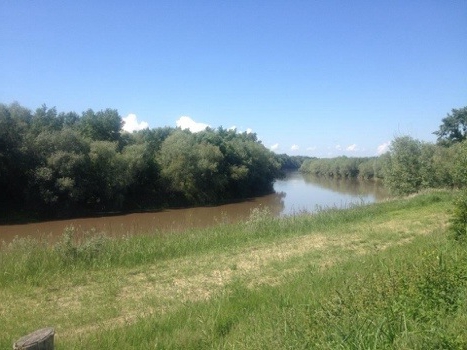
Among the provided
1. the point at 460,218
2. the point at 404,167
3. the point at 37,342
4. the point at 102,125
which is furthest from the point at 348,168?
the point at 37,342

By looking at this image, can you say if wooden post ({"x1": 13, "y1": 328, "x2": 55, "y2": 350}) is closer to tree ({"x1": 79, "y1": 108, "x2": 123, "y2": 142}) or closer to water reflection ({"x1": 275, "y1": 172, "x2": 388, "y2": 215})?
water reflection ({"x1": 275, "y1": 172, "x2": 388, "y2": 215})

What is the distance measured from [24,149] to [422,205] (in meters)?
30.2

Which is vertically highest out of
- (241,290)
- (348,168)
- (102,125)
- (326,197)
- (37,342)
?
(102,125)

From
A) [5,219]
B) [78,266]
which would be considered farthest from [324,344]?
[5,219]

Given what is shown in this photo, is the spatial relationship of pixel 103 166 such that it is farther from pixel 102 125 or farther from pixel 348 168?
pixel 348 168

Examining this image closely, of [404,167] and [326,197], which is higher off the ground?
[404,167]

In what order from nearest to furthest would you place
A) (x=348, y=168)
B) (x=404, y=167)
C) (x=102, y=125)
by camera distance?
(x=404, y=167), (x=102, y=125), (x=348, y=168)

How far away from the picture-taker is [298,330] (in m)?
4.02

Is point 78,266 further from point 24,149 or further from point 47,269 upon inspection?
point 24,149

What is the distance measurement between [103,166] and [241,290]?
32032 mm

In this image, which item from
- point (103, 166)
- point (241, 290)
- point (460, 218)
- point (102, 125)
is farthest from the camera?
point (102, 125)

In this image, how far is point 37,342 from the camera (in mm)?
3117

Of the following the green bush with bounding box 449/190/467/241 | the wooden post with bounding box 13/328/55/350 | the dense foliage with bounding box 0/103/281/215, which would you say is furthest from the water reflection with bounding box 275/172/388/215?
the wooden post with bounding box 13/328/55/350

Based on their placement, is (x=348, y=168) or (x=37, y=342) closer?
(x=37, y=342)
